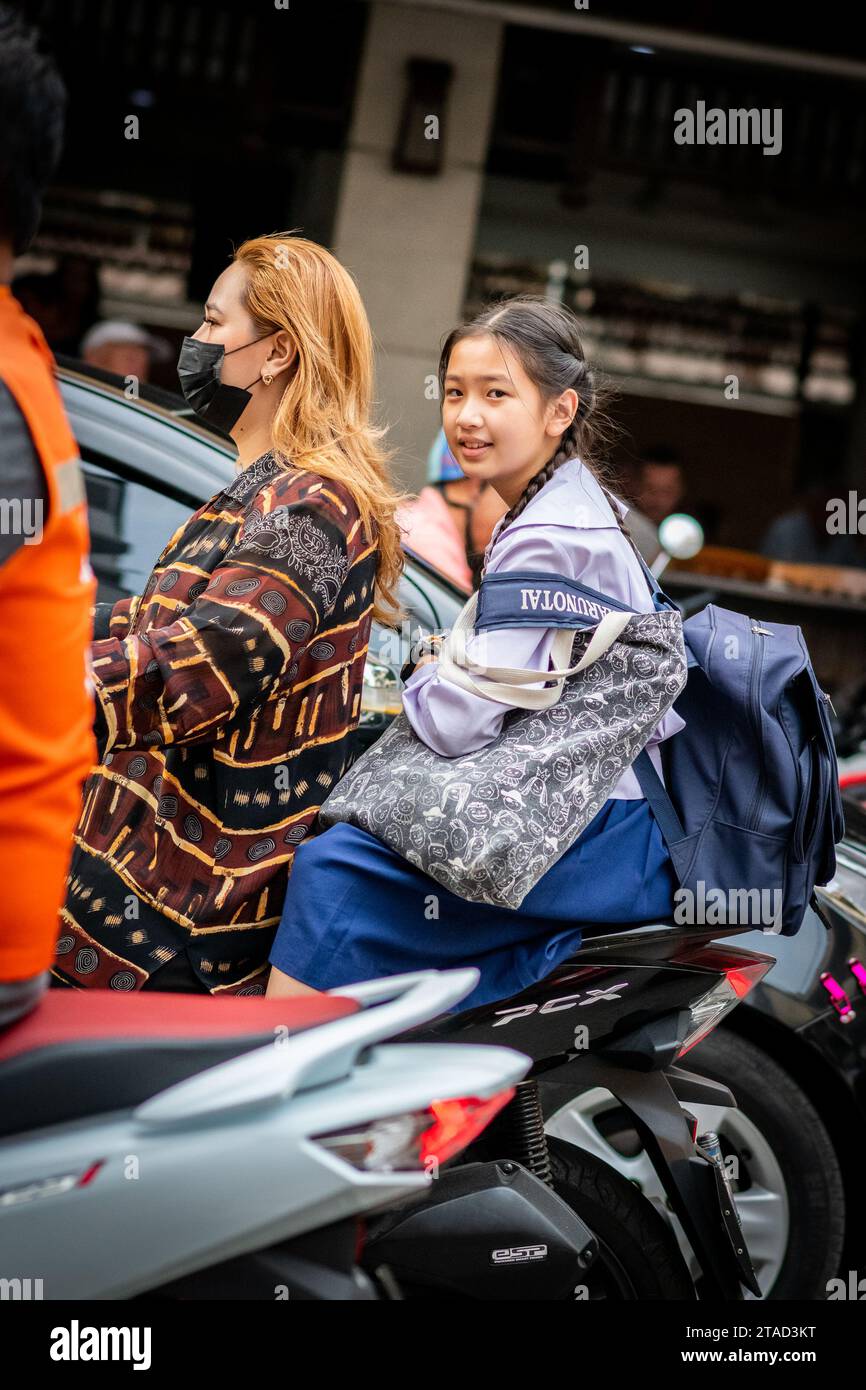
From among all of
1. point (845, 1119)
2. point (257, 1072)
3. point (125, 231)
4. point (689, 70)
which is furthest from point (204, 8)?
point (257, 1072)

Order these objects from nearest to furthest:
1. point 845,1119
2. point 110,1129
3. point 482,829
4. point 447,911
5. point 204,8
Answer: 1. point 110,1129
2. point 482,829
3. point 447,911
4. point 845,1119
5. point 204,8

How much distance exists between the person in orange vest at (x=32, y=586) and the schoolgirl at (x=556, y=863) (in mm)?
623

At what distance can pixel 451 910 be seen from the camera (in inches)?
86.7

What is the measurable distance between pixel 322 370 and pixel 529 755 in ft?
2.14

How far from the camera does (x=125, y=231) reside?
8477mm

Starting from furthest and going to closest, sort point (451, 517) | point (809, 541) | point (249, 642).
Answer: point (809, 541) < point (451, 517) < point (249, 642)

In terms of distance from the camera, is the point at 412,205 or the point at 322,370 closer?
the point at 322,370

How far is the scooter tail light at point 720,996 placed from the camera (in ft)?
7.98

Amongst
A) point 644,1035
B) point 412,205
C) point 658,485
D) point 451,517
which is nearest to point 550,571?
point 644,1035

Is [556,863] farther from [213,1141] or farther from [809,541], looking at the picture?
[809,541]

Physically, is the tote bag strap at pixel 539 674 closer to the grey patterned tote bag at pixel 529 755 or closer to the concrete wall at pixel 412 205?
the grey patterned tote bag at pixel 529 755

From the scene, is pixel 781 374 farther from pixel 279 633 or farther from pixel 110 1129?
pixel 110 1129

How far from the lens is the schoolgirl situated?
6.99 ft

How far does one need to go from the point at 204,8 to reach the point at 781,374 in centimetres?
381
